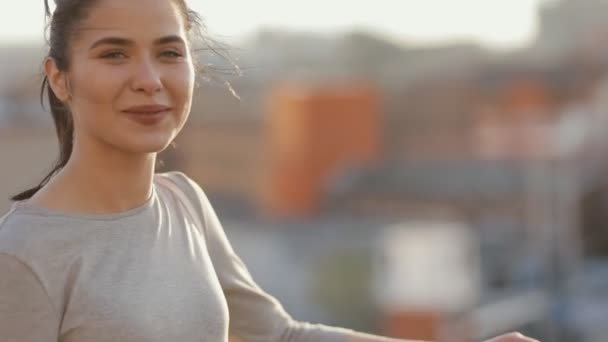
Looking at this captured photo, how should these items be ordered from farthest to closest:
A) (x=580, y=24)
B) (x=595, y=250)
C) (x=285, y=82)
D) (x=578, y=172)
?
(x=580, y=24) → (x=285, y=82) → (x=595, y=250) → (x=578, y=172)

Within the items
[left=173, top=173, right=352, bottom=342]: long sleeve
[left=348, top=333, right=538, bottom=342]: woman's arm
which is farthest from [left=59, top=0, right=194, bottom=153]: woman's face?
[left=348, top=333, right=538, bottom=342]: woman's arm

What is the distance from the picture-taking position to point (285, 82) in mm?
33781

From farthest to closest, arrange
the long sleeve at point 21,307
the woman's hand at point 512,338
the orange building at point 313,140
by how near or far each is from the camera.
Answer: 1. the orange building at point 313,140
2. the woman's hand at point 512,338
3. the long sleeve at point 21,307

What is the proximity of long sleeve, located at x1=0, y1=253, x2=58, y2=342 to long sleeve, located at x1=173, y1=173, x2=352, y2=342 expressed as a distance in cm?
43

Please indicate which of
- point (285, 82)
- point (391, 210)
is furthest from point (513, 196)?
point (285, 82)

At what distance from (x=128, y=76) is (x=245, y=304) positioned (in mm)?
494

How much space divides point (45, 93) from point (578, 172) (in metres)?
17.7

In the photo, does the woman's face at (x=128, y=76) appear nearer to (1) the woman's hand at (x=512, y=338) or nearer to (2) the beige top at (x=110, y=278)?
(2) the beige top at (x=110, y=278)

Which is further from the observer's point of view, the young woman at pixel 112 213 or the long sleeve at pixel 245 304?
the long sleeve at pixel 245 304

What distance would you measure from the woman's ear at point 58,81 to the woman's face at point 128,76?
0.6 inches

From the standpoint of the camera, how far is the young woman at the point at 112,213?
2.03m

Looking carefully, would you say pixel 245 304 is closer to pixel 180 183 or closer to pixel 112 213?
A: pixel 180 183

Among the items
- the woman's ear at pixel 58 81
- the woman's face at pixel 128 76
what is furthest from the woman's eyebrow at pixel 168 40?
the woman's ear at pixel 58 81

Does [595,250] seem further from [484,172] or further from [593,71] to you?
[593,71]
